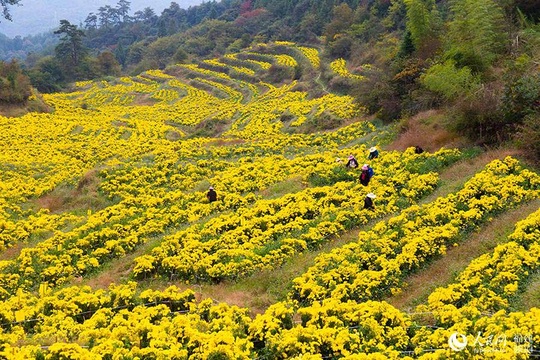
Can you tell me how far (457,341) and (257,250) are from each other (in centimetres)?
925

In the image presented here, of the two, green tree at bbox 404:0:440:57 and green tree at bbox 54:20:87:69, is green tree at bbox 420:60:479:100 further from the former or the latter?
green tree at bbox 54:20:87:69

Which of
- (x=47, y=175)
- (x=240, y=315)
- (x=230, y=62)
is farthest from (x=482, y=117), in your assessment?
(x=230, y=62)

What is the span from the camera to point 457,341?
1017 cm

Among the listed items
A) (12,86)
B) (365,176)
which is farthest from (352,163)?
(12,86)

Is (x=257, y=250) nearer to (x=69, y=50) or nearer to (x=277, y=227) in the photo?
(x=277, y=227)


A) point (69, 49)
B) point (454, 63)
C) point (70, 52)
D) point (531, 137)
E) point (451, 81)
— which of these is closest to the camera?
point (531, 137)

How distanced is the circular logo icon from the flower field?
0.11 ft

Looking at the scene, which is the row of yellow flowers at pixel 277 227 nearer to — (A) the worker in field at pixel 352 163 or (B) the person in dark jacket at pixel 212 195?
(A) the worker in field at pixel 352 163

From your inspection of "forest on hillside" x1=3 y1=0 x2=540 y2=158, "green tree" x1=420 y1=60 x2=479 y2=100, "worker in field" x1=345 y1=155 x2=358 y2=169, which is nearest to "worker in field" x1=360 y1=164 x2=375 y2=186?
"worker in field" x1=345 y1=155 x2=358 y2=169

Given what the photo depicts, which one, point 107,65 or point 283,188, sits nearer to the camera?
point 283,188

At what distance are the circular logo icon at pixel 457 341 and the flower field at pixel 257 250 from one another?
0.03 meters

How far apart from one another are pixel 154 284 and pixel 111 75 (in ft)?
378

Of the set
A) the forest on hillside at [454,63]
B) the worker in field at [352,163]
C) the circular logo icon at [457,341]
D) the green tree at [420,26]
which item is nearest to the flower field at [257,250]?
the circular logo icon at [457,341]

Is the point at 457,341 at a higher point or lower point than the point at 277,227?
higher
